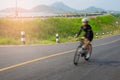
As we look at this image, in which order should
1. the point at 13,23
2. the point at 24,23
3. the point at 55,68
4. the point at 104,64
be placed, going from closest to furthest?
the point at 55,68, the point at 104,64, the point at 13,23, the point at 24,23

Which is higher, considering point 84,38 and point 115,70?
point 84,38

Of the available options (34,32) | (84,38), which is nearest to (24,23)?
(34,32)

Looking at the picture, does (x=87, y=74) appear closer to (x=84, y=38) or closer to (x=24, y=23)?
(x=84, y=38)

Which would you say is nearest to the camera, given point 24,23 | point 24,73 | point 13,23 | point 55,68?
point 24,73

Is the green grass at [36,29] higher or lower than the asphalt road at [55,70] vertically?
lower

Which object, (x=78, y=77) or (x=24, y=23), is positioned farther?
(x=24, y=23)

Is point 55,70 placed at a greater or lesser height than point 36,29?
greater

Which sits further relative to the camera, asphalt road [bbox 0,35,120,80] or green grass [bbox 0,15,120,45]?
green grass [bbox 0,15,120,45]

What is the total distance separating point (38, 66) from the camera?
1179cm

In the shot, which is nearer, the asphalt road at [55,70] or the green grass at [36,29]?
the asphalt road at [55,70]

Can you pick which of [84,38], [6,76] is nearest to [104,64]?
[84,38]

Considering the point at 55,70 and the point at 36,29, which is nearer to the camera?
the point at 55,70

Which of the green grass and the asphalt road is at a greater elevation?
the asphalt road

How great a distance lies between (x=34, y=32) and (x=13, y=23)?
9.24 feet
